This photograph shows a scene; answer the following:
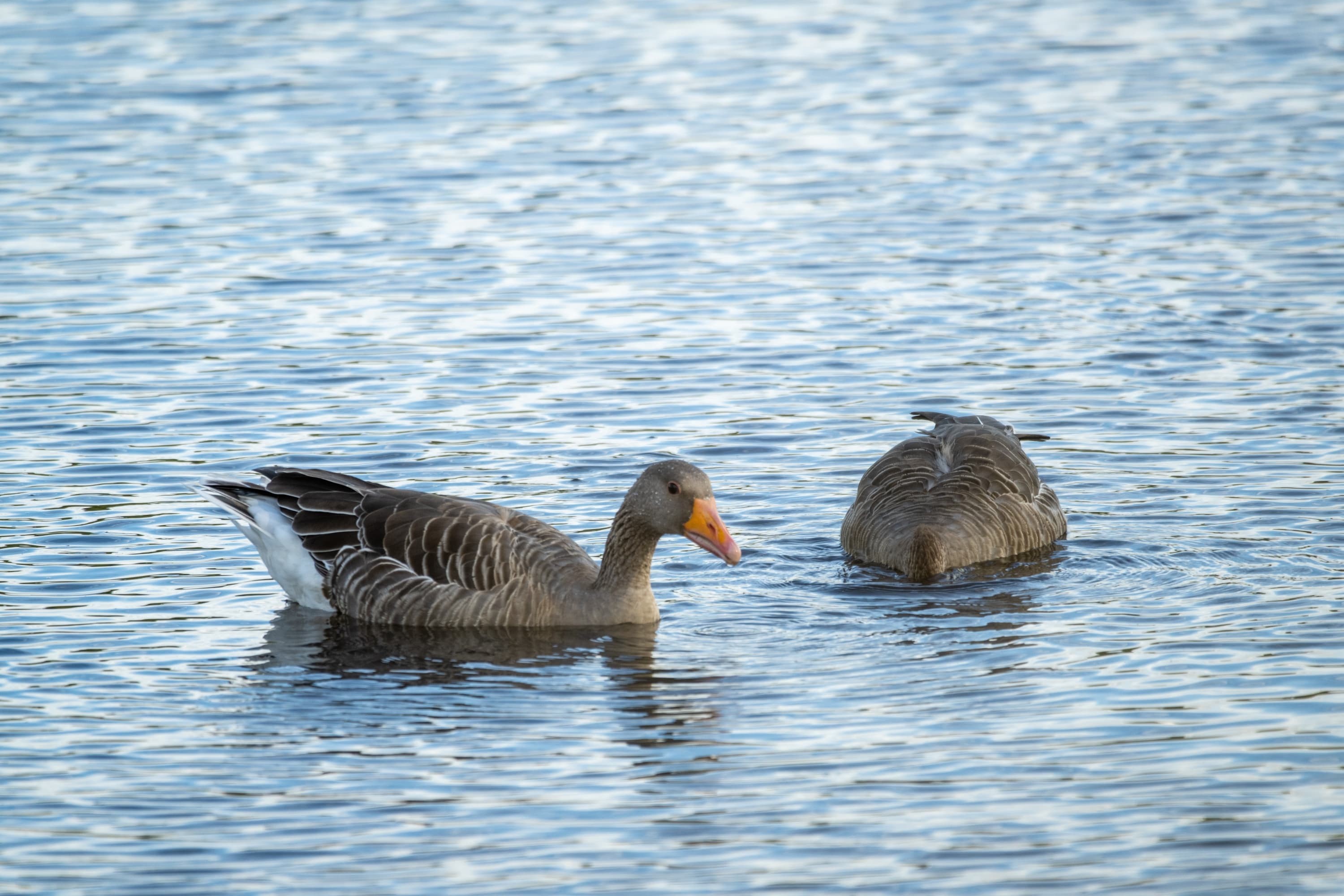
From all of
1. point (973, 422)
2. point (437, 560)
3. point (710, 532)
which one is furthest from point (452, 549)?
point (973, 422)

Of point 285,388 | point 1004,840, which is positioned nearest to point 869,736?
point 1004,840

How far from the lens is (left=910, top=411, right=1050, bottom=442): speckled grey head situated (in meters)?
14.6

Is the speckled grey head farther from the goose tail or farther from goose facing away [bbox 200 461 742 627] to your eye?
the goose tail

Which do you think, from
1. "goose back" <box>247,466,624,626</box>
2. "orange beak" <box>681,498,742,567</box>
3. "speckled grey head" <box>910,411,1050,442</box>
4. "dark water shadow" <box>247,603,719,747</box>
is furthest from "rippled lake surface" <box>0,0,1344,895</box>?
"speckled grey head" <box>910,411,1050,442</box>

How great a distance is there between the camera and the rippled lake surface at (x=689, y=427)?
356 inches

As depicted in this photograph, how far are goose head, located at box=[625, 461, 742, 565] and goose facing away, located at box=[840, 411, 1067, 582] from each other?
1729 mm

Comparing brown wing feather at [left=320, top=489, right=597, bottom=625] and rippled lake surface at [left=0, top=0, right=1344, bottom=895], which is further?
brown wing feather at [left=320, top=489, right=597, bottom=625]

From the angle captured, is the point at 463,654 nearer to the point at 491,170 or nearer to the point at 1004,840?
the point at 1004,840

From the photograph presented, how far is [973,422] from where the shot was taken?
14695 millimetres

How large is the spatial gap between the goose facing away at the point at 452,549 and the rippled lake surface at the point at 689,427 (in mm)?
251

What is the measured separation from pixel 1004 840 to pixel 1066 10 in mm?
29438

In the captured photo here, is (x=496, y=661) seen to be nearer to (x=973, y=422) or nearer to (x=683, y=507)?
(x=683, y=507)

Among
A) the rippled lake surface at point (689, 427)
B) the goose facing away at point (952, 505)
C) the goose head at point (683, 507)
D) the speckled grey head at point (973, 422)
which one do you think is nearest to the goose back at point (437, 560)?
the rippled lake surface at point (689, 427)

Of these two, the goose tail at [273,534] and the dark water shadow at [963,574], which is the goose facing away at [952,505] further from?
the goose tail at [273,534]
